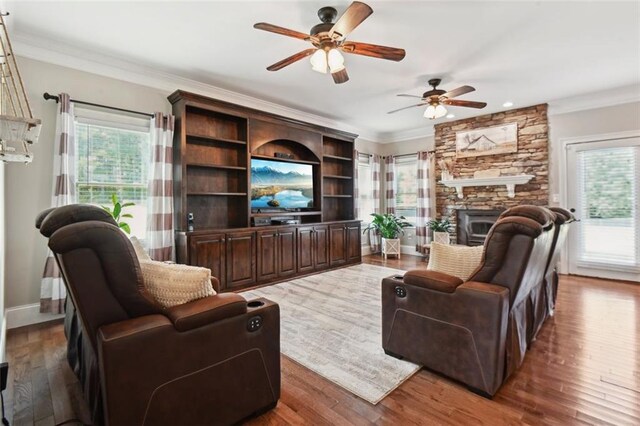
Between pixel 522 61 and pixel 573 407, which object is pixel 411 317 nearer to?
pixel 573 407

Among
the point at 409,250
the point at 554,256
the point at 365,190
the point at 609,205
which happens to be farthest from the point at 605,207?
the point at 365,190

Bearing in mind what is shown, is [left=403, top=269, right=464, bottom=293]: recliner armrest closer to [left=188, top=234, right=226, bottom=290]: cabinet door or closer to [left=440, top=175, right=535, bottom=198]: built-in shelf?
[left=188, top=234, right=226, bottom=290]: cabinet door

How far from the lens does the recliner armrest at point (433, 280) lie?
6.43 ft

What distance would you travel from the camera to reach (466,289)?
1.89 m

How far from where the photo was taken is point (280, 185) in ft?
16.8

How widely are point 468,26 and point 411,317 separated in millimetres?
2680

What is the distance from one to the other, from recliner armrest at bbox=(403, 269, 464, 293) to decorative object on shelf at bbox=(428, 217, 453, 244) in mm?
4208

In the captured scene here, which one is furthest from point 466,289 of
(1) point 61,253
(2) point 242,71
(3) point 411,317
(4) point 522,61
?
(2) point 242,71

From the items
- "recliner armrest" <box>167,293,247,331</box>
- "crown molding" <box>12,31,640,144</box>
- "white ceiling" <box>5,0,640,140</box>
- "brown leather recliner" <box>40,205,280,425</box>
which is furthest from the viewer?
"crown molding" <box>12,31,640,144</box>

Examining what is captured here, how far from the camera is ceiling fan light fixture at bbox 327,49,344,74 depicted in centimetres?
266

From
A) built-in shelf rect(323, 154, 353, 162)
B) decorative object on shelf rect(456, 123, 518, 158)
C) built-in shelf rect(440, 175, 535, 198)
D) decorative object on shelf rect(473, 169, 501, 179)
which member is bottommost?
built-in shelf rect(440, 175, 535, 198)

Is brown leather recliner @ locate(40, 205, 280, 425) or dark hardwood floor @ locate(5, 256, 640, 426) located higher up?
brown leather recliner @ locate(40, 205, 280, 425)

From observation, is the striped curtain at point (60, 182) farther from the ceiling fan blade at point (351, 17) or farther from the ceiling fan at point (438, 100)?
the ceiling fan at point (438, 100)

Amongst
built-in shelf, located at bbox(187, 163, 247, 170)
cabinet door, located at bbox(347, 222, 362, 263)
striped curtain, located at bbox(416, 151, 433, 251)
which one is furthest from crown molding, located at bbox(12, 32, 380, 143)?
striped curtain, located at bbox(416, 151, 433, 251)
